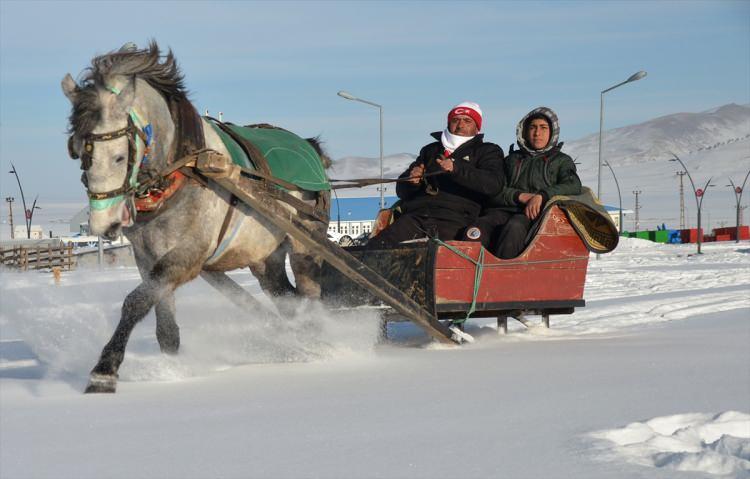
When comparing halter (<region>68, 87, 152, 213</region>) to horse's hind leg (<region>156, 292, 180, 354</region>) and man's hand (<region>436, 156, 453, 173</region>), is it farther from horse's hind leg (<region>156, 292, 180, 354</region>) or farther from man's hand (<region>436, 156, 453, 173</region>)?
man's hand (<region>436, 156, 453, 173</region>)

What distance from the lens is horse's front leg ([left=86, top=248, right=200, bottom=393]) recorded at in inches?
217

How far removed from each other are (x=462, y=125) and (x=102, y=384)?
373 cm

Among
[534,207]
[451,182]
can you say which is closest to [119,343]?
[451,182]

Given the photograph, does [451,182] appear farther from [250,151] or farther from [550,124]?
[250,151]

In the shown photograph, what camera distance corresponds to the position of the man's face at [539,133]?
27.0ft

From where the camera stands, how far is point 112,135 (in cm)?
535

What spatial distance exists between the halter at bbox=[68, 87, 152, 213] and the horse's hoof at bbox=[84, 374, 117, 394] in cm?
97

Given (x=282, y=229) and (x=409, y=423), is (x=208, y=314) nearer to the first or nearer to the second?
(x=282, y=229)

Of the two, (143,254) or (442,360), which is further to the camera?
(442,360)

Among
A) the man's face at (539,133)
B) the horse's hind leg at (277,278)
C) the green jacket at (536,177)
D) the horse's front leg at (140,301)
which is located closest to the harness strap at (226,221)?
the horse's front leg at (140,301)

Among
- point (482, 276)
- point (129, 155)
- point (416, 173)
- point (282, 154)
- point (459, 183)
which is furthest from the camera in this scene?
point (416, 173)

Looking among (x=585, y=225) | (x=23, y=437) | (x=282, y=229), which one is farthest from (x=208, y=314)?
(x=23, y=437)

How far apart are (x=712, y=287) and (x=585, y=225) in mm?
8593

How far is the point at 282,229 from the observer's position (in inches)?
259
